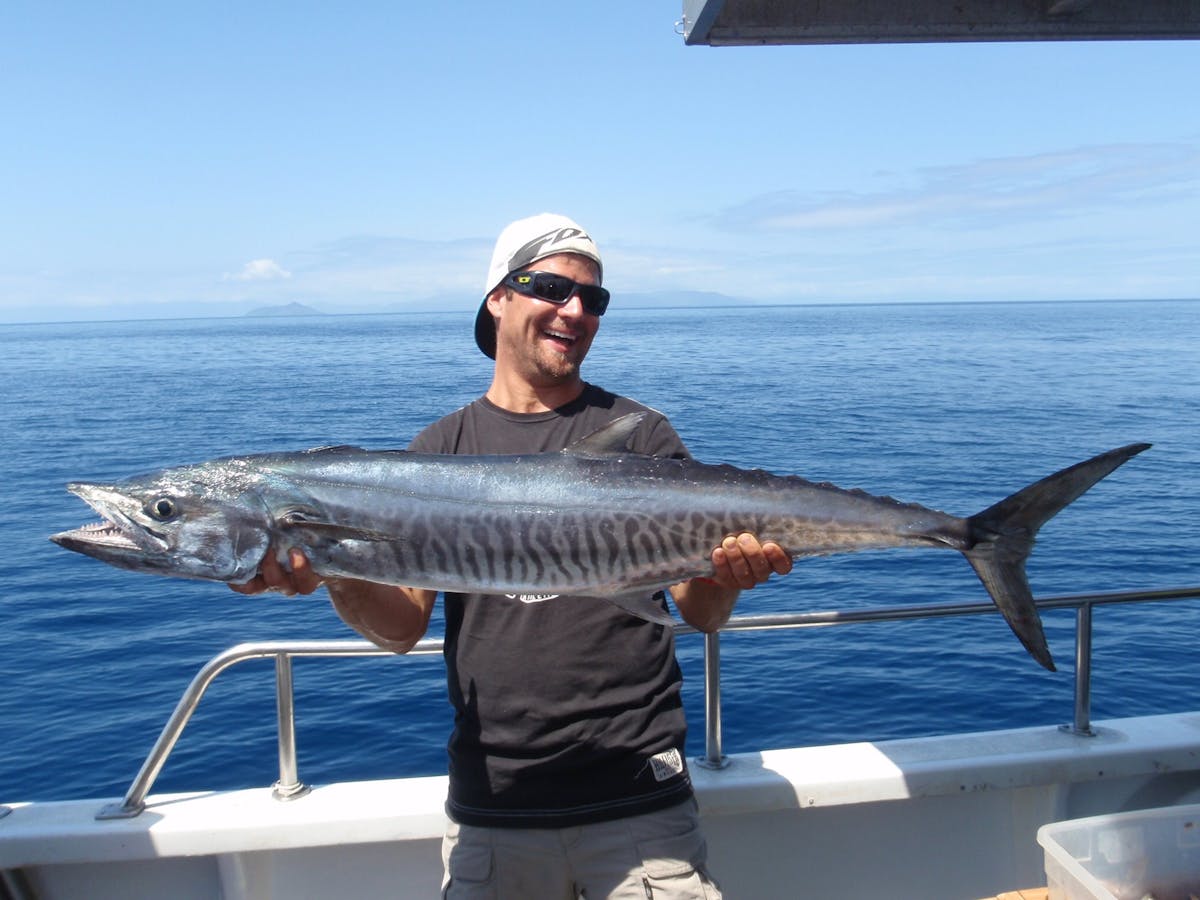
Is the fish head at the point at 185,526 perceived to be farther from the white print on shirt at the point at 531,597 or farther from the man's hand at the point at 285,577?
the white print on shirt at the point at 531,597

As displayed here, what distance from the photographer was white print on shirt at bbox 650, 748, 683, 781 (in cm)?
299

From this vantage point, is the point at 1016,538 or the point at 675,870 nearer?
the point at 675,870

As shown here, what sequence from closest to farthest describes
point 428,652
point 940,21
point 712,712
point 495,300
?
point 495,300, point 428,652, point 712,712, point 940,21

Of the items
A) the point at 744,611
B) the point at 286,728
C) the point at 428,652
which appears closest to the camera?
the point at 428,652

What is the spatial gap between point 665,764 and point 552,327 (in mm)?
1374

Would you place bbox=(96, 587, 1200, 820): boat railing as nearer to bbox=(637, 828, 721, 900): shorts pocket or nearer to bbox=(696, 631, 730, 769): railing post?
bbox=(696, 631, 730, 769): railing post

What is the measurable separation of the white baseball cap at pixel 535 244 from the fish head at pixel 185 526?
1.05 meters

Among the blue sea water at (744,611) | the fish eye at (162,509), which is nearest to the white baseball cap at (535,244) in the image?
the fish eye at (162,509)

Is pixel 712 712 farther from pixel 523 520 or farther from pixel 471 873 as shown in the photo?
pixel 523 520

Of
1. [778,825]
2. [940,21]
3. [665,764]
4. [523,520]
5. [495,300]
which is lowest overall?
[778,825]

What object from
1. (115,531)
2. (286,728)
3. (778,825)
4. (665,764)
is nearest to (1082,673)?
(778,825)

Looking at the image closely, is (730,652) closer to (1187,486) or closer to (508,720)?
(508,720)

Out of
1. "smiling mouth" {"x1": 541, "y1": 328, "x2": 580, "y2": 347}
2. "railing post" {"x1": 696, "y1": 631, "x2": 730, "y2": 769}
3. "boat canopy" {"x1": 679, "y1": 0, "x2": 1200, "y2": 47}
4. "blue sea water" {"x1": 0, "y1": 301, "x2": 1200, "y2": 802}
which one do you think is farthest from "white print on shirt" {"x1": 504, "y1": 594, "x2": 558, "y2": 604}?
"blue sea water" {"x1": 0, "y1": 301, "x2": 1200, "y2": 802}

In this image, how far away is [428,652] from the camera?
3.80 meters
